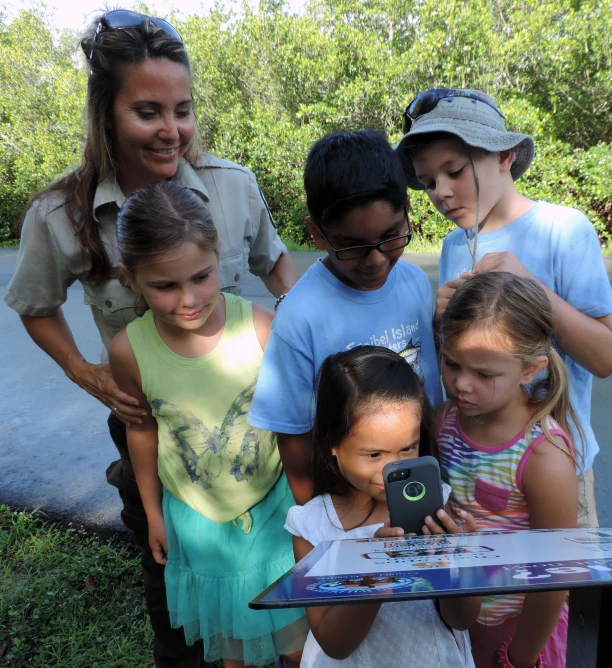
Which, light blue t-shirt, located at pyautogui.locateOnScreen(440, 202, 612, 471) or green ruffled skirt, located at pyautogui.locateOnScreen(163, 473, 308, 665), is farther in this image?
green ruffled skirt, located at pyautogui.locateOnScreen(163, 473, 308, 665)

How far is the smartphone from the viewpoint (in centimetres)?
123

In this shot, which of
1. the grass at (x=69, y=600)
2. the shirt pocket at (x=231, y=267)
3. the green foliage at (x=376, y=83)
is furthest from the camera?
the green foliage at (x=376, y=83)

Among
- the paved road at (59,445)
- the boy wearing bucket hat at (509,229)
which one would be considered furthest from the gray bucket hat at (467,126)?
the paved road at (59,445)

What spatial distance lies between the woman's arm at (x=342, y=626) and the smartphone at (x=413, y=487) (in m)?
0.22

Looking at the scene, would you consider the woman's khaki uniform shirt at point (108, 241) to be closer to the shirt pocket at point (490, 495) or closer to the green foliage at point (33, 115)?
the shirt pocket at point (490, 495)

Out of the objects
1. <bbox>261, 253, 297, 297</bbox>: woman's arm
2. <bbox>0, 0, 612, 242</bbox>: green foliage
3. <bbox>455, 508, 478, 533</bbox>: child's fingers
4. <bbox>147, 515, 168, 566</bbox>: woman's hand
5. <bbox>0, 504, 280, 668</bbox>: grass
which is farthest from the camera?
<bbox>0, 0, 612, 242</bbox>: green foliage

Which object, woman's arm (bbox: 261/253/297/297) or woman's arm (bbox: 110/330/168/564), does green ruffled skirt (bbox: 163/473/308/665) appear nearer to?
woman's arm (bbox: 110/330/168/564)

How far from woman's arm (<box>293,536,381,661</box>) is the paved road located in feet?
6.57

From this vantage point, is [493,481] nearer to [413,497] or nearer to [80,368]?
[413,497]

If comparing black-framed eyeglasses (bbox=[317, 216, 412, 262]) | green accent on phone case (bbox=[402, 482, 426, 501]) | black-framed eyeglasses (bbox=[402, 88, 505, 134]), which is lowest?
green accent on phone case (bbox=[402, 482, 426, 501])

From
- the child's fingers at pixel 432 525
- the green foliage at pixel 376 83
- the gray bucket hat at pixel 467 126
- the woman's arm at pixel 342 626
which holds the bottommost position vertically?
the woman's arm at pixel 342 626

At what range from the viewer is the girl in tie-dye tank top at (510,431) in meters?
1.45

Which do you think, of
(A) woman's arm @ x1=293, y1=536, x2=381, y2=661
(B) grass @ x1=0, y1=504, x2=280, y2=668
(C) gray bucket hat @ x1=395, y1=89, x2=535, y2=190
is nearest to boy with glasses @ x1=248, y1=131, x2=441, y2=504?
(C) gray bucket hat @ x1=395, y1=89, x2=535, y2=190

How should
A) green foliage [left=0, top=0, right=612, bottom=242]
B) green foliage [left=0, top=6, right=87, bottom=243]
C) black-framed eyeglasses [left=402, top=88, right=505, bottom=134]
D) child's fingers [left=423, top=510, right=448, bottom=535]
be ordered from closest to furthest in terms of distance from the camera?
child's fingers [left=423, top=510, right=448, bottom=535] → black-framed eyeglasses [left=402, top=88, right=505, bottom=134] → green foliage [left=0, top=0, right=612, bottom=242] → green foliage [left=0, top=6, right=87, bottom=243]
